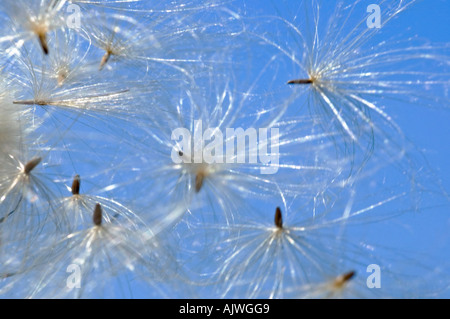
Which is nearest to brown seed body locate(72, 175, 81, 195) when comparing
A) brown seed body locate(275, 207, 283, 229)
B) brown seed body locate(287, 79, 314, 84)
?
brown seed body locate(275, 207, 283, 229)

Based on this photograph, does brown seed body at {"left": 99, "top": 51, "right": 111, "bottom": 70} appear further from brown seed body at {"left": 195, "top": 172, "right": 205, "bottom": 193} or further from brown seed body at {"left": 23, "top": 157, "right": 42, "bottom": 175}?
brown seed body at {"left": 195, "top": 172, "right": 205, "bottom": 193}

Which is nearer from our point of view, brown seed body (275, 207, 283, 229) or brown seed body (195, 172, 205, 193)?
brown seed body (275, 207, 283, 229)

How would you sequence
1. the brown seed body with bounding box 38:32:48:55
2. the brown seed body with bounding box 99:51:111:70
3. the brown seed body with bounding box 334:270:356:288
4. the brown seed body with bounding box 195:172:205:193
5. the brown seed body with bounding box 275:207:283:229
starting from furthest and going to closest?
the brown seed body with bounding box 99:51:111:70 < the brown seed body with bounding box 38:32:48:55 < the brown seed body with bounding box 195:172:205:193 < the brown seed body with bounding box 275:207:283:229 < the brown seed body with bounding box 334:270:356:288

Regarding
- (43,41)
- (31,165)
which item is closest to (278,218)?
(31,165)

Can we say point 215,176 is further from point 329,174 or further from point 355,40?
point 355,40

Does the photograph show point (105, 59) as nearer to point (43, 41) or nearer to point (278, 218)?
point (43, 41)

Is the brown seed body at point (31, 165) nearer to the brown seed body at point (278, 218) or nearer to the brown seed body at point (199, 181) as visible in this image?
the brown seed body at point (199, 181)

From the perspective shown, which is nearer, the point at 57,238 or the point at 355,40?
the point at 57,238

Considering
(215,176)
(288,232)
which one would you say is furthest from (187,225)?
(288,232)

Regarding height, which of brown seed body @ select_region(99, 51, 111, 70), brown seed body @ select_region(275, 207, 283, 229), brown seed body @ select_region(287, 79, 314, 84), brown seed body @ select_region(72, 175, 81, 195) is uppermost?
brown seed body @ select_region(99, 51, 111, 70)

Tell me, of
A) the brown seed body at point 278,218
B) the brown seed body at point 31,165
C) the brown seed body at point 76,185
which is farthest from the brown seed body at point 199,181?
the brown seed body at point 31,165
